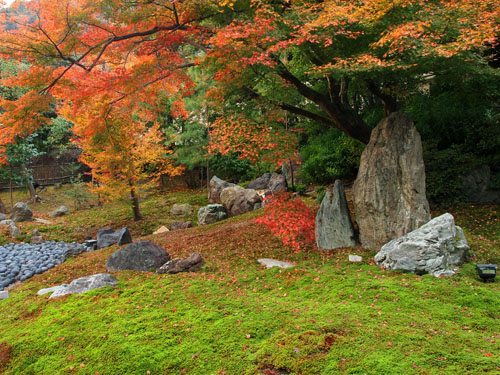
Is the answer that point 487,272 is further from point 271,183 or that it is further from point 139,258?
point 271,183

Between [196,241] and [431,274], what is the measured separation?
202 inches

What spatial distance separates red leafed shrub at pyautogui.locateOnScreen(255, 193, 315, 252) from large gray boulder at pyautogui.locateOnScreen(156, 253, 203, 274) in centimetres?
167

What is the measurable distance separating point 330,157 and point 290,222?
5461 mm

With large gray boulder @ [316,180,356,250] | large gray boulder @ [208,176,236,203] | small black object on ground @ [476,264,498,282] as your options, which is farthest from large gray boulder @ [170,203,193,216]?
small black object on ground @ [476,264,498,282]

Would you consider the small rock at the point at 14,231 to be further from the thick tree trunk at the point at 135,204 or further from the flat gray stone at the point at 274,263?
the flat gray stone at the point at 274,263

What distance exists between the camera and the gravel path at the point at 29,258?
800 cm

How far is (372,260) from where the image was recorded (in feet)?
19.1

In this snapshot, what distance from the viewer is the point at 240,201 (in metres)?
12.8

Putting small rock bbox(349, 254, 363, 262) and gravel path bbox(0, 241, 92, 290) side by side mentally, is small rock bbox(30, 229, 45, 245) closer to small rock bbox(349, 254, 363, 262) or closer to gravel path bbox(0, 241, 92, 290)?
gravel path bbox(0, 241, 92, 290)

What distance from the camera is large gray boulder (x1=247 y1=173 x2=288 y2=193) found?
13.7m

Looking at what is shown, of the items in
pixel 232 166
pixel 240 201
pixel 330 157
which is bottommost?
pixel 240 201

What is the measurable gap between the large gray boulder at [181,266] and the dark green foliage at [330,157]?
6.79 meters

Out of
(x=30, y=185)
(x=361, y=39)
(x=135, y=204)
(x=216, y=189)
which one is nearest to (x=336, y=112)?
(x=361, y=39)

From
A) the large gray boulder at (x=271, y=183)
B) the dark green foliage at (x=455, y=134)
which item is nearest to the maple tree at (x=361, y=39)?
the dark green foliage at (x=455, y=134)
